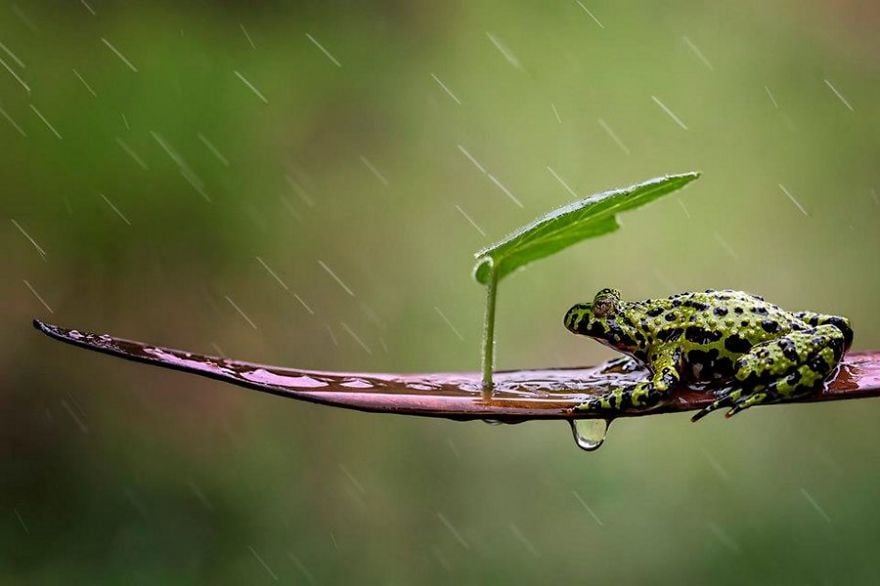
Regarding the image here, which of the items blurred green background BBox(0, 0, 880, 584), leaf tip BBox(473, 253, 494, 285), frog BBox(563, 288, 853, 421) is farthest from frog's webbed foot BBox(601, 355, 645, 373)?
blurred green background BBox(0, 0, 880, 584)

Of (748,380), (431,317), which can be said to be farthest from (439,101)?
(748,380)

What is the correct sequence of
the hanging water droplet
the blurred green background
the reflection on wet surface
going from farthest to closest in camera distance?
the blurred green background < the hanging water droplet < the reflection on wet surface

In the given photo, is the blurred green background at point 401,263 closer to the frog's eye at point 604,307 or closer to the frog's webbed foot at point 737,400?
the frog's eye at point 604,307

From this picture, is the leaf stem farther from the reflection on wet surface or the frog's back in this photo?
the frog's back

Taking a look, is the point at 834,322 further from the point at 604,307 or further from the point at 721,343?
the point at 604,307

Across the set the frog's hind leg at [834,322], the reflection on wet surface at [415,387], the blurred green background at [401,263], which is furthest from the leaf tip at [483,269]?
the blurred green background at [401,263]

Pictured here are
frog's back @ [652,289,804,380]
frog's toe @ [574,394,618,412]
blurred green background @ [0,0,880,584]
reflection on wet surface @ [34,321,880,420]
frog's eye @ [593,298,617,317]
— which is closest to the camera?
reflection on wet surface @ [34,321,880,420]

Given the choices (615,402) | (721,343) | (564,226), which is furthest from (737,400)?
(564,226)
